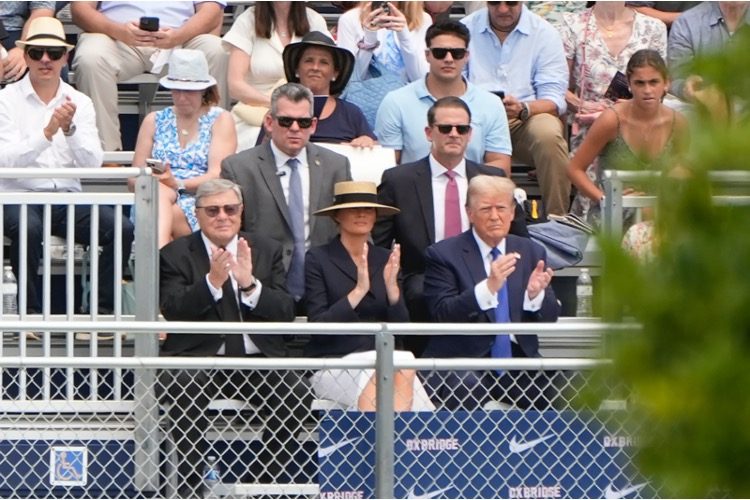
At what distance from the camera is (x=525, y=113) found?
8.55 metres

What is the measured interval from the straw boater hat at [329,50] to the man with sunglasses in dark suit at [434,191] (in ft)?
2.91

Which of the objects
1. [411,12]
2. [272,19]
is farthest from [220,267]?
[411,12]

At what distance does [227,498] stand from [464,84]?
344 cm

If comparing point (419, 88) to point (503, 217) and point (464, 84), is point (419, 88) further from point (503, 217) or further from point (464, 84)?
point (503, 217)

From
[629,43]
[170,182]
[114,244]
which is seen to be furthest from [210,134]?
[629,43]

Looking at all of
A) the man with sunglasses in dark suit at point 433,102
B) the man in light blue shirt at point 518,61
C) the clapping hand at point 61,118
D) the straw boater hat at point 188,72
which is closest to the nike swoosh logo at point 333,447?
the clapping hand at point 61,118

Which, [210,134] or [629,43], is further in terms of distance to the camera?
[629,43]

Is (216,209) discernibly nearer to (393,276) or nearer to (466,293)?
(393,276)

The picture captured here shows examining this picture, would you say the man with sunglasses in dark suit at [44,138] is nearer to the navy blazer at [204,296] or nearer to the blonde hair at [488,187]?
the navy blazer at [204,296]

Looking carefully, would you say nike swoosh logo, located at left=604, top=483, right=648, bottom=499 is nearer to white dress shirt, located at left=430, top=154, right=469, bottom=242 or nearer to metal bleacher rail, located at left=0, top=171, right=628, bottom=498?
metal bleacher rail, located at left=0, top=171, right=628, bottom=498

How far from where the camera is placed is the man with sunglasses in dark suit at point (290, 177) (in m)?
7.23

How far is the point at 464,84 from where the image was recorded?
8156 mm

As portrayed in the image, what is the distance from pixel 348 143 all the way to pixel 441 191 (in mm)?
761

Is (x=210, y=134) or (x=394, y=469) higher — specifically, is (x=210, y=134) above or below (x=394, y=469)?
above
